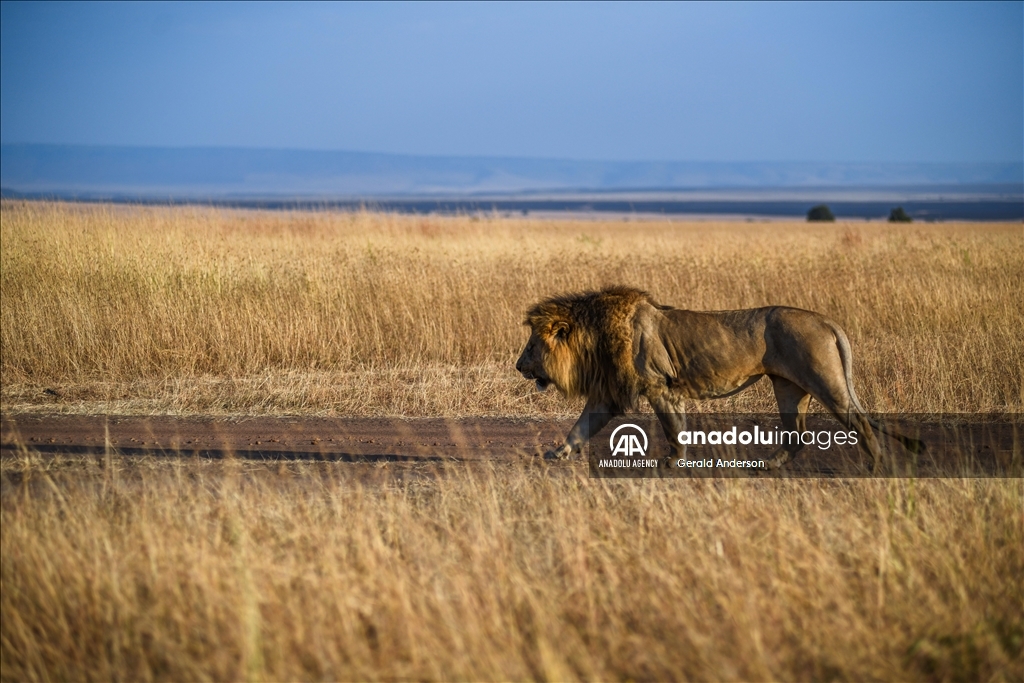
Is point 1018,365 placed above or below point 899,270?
below

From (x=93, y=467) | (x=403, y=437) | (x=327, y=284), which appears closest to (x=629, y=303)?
(x=403, y=437)

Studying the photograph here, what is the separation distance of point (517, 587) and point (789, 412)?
3130 mm

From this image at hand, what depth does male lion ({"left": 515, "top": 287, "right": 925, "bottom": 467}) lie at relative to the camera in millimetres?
5938

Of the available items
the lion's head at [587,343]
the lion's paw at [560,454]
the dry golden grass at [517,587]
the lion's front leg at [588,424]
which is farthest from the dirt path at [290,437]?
the dry golden grass at [517,587]

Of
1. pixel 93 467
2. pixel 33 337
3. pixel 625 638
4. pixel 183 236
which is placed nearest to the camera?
pixel 625 638

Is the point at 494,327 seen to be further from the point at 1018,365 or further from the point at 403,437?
the point at 1018,365

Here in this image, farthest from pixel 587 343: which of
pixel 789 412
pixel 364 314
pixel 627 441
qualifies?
pixel 364 314

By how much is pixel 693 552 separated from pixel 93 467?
4.20 meters

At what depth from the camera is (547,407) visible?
872cm

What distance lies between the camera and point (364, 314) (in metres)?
11.6

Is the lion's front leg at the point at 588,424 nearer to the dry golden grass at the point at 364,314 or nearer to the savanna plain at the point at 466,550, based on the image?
the savanna plain at the point at 466,550

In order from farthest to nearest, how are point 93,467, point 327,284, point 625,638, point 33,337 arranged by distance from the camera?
point 327,284, point 33,337, point 93,467, point 625,638

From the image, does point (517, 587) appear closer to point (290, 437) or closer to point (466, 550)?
point (466, 550)

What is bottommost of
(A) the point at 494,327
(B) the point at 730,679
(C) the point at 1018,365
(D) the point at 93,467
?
(B) the point at 730,679
